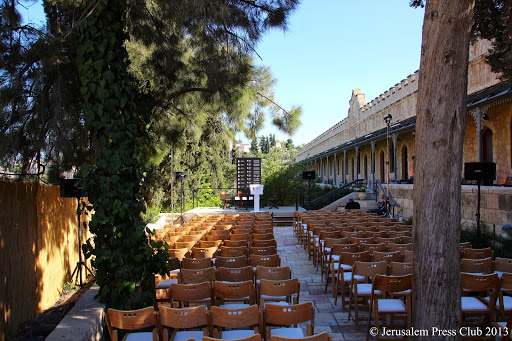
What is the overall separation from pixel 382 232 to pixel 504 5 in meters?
4.29

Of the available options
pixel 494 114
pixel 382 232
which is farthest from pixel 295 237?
pixel 494 114

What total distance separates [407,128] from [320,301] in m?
12.8

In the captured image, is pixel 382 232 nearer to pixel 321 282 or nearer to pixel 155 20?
pixel 321 282

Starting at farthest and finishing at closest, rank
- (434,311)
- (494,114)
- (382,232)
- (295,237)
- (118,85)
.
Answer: (494,114) < (295,237) < (382,232) < (118,85) < (434,311)

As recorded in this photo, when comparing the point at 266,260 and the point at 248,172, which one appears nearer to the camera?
the point at 266,260

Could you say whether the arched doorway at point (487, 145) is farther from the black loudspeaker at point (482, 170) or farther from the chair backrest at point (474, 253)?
the chair backrest at point (474, 253)

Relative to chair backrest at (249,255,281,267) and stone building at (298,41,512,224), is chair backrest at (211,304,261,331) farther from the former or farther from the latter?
stone building at (298,41,512,224)

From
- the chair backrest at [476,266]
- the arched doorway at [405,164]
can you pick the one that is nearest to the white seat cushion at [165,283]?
the chair backrest at [476,266]

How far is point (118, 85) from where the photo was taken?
401 cm

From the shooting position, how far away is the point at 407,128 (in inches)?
634

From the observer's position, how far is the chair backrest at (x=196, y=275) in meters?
4.34

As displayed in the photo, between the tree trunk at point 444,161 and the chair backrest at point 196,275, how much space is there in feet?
7.80

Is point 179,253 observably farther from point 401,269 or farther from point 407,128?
point 407,128

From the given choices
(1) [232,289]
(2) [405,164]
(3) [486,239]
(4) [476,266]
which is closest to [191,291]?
(1) [232,289]
